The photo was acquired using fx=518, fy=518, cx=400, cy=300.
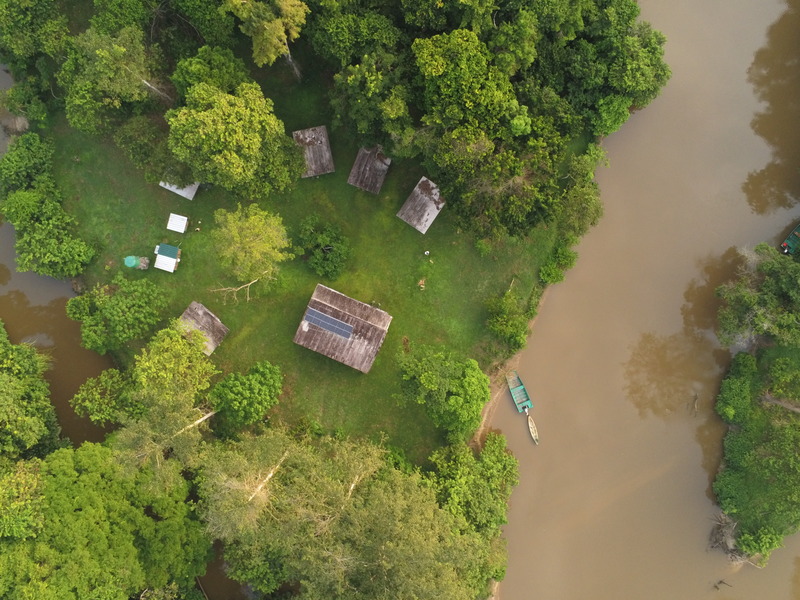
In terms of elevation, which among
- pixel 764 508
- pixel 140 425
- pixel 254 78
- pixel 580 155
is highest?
pixel 580 155

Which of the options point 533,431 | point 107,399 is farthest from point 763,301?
point 107,399

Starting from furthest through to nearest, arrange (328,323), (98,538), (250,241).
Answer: (328,323), (250,241), (98,538)

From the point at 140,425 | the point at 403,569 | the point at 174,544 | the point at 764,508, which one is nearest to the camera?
the point at 403,569

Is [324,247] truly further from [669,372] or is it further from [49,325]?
[669,372]

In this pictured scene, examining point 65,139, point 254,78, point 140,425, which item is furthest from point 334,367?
point 65,139

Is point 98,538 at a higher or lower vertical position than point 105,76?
lower

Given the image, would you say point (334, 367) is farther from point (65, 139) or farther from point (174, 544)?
point (65, 139)

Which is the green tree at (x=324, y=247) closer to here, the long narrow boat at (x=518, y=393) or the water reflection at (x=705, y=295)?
the long narrow boat at (x=518, y=393)

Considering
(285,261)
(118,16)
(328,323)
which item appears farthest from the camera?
(285,261)
